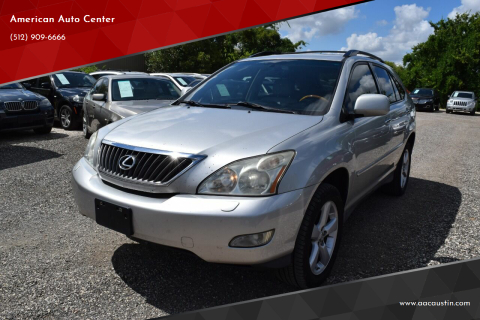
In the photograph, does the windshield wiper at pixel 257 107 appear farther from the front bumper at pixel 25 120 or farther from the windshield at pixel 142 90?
the front bumper at pixel 25 120

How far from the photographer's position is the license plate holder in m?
2.51

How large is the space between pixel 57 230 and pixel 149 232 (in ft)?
5.99

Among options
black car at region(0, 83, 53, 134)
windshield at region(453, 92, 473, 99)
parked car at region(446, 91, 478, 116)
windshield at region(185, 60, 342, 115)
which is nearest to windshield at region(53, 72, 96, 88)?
black car at region(0, 83, 53, 134)

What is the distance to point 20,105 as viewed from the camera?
8570 mm

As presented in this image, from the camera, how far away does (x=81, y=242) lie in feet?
11.7

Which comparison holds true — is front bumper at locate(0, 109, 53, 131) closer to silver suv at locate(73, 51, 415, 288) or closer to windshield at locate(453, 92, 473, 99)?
silver suv at locate(73, 51, 415, 288)

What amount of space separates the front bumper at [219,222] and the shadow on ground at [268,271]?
8.5 inches

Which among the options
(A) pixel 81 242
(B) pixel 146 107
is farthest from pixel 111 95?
(A) pixel 81 242

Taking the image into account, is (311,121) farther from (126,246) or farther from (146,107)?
(146,107)

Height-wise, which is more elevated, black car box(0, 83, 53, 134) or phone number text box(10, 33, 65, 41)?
phone number text box(10, 33, 65, 41)

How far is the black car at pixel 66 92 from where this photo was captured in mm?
10086

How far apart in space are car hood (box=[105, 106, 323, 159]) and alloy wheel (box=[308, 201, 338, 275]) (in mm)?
617

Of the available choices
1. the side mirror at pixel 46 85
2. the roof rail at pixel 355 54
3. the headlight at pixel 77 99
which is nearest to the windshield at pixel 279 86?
the roof rail at pixel 355 54

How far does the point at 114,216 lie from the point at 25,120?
281 inches
